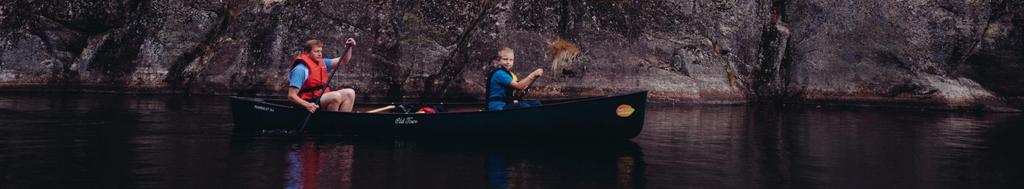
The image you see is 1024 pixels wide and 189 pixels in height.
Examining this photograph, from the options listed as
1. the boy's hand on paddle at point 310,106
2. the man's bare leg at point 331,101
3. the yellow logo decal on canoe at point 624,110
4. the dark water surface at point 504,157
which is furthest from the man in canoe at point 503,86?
the boy's hand on paddle at point 310,106

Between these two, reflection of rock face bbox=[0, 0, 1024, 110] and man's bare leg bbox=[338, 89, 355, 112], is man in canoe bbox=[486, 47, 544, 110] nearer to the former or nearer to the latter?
man's bare leg bbox=[338, 89, 355, 112]

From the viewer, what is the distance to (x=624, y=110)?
15055 millimetres

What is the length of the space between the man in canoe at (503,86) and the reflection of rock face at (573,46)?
11.9 meters

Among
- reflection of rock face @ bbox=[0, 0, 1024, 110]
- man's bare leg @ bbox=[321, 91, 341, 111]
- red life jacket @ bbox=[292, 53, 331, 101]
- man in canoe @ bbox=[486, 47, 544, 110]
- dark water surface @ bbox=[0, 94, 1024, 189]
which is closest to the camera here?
dark water surface @ bbox=[0, 94, 1024, 189]

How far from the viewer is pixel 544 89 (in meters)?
28.1

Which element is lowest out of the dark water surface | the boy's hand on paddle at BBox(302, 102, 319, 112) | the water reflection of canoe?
the dark water surface

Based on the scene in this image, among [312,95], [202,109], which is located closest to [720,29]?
[202,109]

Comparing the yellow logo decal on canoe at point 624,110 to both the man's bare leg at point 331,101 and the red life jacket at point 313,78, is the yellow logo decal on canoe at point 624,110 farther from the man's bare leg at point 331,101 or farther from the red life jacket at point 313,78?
the red life jacket at point 313,78

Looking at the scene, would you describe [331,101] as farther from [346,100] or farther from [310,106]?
[310,106]

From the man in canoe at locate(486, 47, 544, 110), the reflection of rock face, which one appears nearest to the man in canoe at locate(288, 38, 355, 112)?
the man in canoe at locate(486, 47, 544, 110)

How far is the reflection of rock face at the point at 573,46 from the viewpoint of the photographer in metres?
28.2

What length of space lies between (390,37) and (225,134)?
13115mm

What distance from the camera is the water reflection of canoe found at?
15047 millimetres

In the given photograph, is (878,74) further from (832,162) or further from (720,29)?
(832,162)
